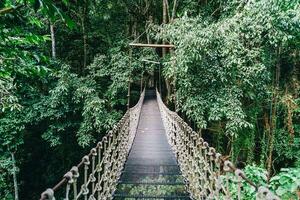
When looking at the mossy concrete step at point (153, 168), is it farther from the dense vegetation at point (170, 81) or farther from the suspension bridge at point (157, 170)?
the dense vegetation at point (170, 81)

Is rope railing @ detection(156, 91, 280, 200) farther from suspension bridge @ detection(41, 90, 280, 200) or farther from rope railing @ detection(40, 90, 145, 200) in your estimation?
rope railing @ detection(40, 90, 145, 200)

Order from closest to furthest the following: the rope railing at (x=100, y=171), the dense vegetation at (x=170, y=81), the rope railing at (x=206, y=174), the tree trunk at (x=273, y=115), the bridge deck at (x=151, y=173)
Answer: the rope railing at (x=100, y=171)
the rope railing at (x=206, y=174)
the bridge deck at (x=151, y=173)
the dense vegetation at (x=170, y=81)
the tree trunk at (x=273, y=115)

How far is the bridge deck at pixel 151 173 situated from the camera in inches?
137

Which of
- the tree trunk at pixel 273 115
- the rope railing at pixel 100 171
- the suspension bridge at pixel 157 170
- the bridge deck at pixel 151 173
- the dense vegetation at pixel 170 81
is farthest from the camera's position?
the tree trunk at pixel 273 115

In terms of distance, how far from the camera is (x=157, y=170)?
13.5 ft

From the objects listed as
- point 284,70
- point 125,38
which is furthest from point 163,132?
point 125,38

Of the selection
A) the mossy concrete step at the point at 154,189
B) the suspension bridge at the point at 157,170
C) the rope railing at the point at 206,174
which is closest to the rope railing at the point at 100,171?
the suspension bridge at the point at 157,170

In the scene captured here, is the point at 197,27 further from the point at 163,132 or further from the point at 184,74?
the point at 163,132

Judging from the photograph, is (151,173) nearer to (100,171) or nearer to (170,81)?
(100,171)

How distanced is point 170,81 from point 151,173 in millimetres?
6657

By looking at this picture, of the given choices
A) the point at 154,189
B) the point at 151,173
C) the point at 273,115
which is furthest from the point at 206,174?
the point at 273,115

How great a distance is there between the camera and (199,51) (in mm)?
6219

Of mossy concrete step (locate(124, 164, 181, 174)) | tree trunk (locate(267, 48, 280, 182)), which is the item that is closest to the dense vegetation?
tree trunk (locate(267, 48, 280, 182))

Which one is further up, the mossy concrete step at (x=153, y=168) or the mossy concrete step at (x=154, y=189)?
the mossy concrete step at (x=153, y=168)
